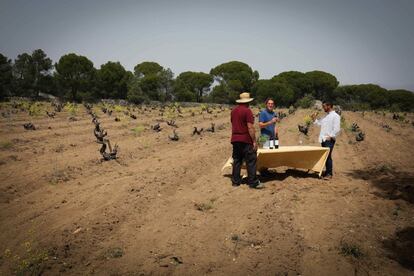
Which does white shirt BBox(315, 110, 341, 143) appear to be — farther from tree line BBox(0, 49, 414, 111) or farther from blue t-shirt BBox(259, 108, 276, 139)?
tree line BBox(0, 49, 414, 111)

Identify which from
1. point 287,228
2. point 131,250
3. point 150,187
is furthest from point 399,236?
point 150,187

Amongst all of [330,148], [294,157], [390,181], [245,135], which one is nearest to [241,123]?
[245,135]

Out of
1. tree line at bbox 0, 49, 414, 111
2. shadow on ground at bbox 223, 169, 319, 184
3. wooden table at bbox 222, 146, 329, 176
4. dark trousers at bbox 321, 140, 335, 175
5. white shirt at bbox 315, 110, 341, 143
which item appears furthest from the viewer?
tree line at bbox 0, 49, 414, 111

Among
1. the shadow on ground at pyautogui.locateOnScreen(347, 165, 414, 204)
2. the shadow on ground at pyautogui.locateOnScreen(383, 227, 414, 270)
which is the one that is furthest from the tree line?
the shadow on ground at pyautogui.locateOnScreen(383, 227, 414, 270)

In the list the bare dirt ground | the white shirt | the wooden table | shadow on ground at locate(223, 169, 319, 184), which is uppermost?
the white shirt

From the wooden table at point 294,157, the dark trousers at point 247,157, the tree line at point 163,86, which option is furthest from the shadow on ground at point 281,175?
the tree line at point 163,86

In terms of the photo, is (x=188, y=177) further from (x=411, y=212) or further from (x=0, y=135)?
(x=0, y=135)

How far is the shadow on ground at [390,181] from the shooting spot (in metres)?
7.38

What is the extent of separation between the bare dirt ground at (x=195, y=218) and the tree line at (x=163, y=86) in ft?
117

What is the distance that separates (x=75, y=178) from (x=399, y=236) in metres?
7.26

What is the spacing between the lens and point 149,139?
14953 mm

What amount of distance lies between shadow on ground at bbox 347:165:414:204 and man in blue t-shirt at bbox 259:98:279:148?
261 cm

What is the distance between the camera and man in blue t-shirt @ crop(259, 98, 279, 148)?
7926 millimetres

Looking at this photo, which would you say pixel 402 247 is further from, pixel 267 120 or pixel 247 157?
pixel 267 120
